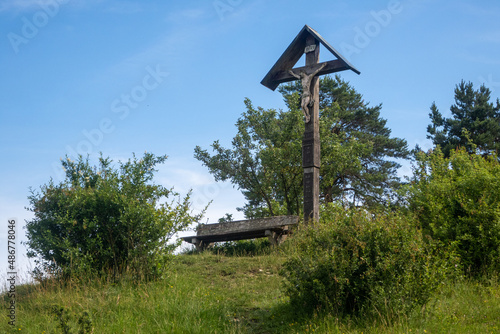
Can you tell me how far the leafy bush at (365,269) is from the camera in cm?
698

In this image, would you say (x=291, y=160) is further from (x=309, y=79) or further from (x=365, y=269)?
(x=365, y=269)

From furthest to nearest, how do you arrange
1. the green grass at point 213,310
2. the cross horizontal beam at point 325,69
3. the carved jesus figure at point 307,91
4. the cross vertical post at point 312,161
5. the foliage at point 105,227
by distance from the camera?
the carved jesus figure at point 307,91, the cross horizontal beam at point 325,69, the cross vertical post at point 312,161, the foliage at point 105,227, the green grass at point 213,310

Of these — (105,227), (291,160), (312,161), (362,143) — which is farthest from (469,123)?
(105,227)

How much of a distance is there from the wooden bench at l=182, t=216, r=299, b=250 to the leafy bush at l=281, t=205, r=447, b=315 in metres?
5.94

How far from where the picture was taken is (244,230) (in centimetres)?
1410

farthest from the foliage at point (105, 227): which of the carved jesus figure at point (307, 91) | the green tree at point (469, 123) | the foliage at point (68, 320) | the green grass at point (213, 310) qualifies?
the green tree at point (469, 123)

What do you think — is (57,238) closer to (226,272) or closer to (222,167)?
(226,272)

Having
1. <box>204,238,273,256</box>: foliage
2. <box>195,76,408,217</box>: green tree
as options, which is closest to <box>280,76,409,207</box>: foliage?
<box>195,76,408,217</box>: green tree

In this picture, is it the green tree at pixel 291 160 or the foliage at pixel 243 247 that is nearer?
the foliage at pixel 243 247

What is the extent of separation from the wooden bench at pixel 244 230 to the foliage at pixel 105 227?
12.8 ft

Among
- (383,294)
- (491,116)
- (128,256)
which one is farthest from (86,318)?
(491,116)

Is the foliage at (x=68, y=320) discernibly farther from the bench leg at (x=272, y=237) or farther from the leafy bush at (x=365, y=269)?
the bench leg at (x=272, y=237)

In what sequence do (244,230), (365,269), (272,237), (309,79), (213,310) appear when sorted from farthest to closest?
(244,230), (272,237), (309,79), (213,310), (365,269)

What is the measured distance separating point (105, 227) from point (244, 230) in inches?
206
